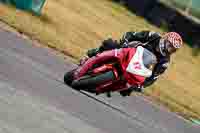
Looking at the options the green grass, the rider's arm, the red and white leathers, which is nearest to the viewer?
the red and white leathers

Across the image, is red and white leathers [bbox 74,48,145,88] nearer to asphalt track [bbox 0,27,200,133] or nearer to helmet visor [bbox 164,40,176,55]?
helmet visor [bbox 164,40,176,55]

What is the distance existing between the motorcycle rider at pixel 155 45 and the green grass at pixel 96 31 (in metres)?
4.89

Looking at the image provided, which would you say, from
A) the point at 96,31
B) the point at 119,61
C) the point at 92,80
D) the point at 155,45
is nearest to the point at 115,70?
the point at 119,61

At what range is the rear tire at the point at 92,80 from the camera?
10500mm

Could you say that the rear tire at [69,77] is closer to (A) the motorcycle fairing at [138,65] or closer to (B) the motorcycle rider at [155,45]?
(B) the motorcycle rider at [155,45]

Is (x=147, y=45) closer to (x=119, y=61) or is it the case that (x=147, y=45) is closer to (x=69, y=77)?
(x=119, y=61)

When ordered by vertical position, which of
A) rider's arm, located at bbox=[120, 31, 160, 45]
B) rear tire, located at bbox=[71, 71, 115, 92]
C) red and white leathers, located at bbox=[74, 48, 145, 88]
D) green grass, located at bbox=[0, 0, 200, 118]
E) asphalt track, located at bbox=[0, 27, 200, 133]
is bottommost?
green grass, located at bbox=[0, 0, 200, 118]

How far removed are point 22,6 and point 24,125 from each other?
10.5 m

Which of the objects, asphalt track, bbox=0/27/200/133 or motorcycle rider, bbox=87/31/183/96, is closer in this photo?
asphalt track, bbox=0/27/200/133

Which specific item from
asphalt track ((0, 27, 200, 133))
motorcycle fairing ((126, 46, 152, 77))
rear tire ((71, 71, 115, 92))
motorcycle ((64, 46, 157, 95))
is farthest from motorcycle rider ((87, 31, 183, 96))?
asphalt track ((0, 27, 200, 133))

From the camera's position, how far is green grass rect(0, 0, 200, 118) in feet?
55.1

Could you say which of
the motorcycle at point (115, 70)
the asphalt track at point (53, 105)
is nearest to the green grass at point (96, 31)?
the asphalt track at point (53, 105)

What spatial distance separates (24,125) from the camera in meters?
8.69

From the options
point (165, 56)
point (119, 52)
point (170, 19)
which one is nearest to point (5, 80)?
point (119, 52)
